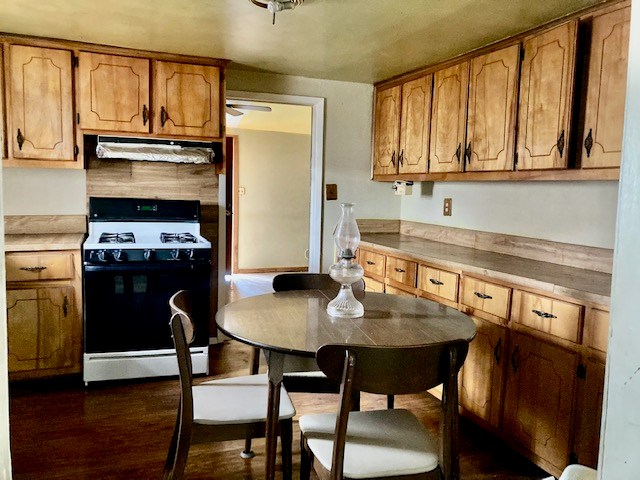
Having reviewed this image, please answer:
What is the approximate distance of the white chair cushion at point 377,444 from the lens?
145 cm

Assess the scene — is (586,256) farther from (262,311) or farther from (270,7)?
(270,7)

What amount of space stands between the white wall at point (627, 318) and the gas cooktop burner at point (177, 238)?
3056 mm

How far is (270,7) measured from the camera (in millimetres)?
2363

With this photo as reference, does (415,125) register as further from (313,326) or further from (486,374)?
(313,326)

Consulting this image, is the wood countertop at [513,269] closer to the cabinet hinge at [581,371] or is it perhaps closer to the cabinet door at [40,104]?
the cabinet hinge at [581,371]

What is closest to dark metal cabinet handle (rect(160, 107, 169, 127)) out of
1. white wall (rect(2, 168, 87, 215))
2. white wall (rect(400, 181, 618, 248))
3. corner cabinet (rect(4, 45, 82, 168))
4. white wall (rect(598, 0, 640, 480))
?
corner cabinet (rect(4, 45, 82, 168))

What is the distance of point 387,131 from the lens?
3973 millimetres

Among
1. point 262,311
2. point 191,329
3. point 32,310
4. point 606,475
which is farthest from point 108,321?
point 606,475

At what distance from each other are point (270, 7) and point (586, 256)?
2.00 m

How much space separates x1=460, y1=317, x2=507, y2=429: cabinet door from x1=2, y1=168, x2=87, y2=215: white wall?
2.73 metres

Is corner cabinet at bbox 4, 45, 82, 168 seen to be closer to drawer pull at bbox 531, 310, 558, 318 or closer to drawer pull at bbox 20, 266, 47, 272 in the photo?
drawer pull at bbox 20, 266, 47, 272

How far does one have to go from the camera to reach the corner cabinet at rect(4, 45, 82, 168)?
305 cm

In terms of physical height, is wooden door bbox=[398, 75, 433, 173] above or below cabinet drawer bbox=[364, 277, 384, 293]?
above

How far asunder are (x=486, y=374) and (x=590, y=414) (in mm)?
585
